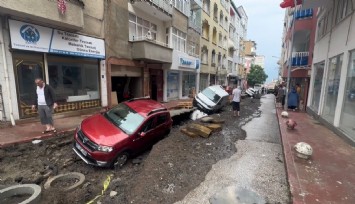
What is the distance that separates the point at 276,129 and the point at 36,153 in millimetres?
10087

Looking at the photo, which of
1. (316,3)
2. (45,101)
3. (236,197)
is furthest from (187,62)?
(236,197)

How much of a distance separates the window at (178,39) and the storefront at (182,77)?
0.89m

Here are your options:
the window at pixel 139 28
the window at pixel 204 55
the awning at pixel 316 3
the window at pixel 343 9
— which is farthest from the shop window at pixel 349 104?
the window at pixel 204 55

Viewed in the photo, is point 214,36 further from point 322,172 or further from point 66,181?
point 66,181

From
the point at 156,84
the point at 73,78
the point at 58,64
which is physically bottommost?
the point at 156,84

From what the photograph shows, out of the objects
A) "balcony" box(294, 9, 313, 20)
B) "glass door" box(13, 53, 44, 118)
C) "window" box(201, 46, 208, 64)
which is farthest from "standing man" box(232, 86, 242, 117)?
"window" box(201, 46, 208, 64)

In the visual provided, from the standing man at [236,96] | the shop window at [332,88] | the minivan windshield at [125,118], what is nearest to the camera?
the minivan windshield at [125,118]

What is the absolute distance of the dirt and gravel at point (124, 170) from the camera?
4148 mm

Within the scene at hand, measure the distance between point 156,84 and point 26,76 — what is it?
9653mm

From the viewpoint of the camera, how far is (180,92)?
1995 cm

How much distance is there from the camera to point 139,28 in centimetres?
1392

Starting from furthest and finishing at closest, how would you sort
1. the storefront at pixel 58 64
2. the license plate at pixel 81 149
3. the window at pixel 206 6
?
1. the window at pixel 206 6
2. the storefront at pixel 58 64
3. the license plate at pixel 81 149

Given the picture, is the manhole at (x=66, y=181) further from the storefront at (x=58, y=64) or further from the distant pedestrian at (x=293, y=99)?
the distant pedestrian at (x=293, y=99)

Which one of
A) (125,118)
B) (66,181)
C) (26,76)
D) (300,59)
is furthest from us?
(300,59)
